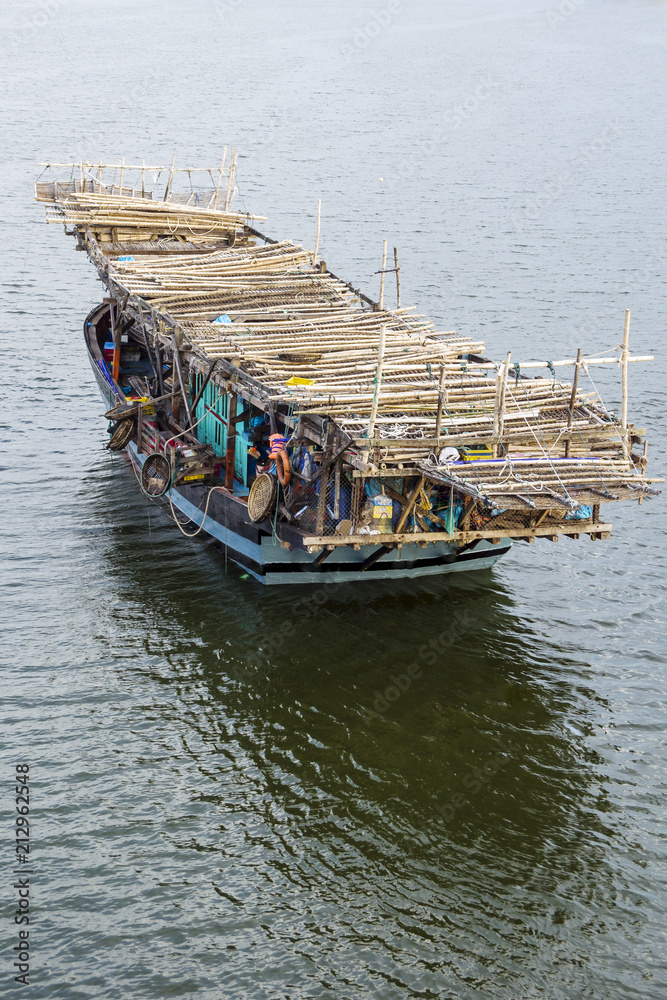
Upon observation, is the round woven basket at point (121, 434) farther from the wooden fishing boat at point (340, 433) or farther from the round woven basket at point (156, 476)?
the round woven basket at point (156, 476)

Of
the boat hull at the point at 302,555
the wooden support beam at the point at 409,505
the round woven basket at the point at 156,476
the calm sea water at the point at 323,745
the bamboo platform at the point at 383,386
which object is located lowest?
the calm sea water at the point at 323,745

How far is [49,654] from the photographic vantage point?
1728 cm

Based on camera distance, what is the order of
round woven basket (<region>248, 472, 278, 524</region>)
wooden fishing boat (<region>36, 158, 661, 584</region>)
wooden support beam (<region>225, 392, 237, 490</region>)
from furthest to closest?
wooden support beam (<region>225, 392, 237, 490</region>) < round woven basket (<region>248, 472, 278, 524</region>) < wooden fishing boat (<region>36, 158, 661, 584</region>)

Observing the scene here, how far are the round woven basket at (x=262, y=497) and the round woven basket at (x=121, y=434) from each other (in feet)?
18.6

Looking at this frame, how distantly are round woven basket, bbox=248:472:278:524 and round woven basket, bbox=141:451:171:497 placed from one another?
2936 mm

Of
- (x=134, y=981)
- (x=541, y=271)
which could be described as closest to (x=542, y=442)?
(x=134, y=981)

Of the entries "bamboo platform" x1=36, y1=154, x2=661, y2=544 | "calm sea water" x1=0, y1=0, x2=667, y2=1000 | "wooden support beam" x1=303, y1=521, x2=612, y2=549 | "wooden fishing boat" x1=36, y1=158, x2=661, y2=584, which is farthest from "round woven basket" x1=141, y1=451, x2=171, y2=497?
"wooden support beam" x1=303, y1=521, x2=612, y2=549

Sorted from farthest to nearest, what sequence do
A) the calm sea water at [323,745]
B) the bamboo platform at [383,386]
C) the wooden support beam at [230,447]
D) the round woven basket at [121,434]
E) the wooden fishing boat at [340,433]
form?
1. the round woven basket at [121,434]
2. the wooden support beam at [230,447]
3. the wooden fishing boat at [340,433]
4. the bamboo platform at [383,386]
5. the calm sea water at [323,745]

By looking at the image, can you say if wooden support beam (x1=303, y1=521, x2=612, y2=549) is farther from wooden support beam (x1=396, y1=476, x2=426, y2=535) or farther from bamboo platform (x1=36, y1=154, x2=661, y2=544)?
wooden support beam (x1=396, y1=476, x2=426, y2=535)

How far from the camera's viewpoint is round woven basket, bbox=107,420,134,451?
21969mm

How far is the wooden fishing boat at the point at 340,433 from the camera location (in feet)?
51.1

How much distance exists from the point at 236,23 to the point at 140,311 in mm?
86667

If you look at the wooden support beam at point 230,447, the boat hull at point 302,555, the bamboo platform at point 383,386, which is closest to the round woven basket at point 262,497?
the boat hull at point 302,555

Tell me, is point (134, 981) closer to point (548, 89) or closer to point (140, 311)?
point (140, 311)
